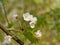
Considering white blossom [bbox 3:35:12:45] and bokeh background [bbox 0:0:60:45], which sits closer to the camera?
white blossom [bbox 3:35:12:45]

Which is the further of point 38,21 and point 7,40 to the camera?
point 38,21

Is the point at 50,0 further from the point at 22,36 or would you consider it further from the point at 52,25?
the point at 22,36

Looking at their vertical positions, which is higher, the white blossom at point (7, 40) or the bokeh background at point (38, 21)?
the white blossom at point (7, 40)

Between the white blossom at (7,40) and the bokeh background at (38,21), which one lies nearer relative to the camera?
the white blossom at (7,40)

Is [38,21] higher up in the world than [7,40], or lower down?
lower down

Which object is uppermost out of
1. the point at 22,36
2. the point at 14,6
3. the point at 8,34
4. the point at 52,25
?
the point at 8,34

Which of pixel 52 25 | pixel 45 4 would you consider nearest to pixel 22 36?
pixel 52 25

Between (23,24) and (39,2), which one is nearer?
(23,24)

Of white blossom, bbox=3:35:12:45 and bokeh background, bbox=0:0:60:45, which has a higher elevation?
white blossom, bbox=3:35:12:45
